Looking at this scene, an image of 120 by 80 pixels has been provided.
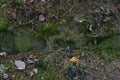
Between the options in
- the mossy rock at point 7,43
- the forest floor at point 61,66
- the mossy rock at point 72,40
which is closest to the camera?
the forest floor at point 61,66

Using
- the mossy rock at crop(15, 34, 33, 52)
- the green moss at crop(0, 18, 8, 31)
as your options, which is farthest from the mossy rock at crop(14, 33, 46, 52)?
the green moss at crop(0, 18, 8, 31)

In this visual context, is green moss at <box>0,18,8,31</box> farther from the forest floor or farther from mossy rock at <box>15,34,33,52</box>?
the forest floor

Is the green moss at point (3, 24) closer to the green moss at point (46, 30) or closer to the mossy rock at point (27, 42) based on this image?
the mossy rock at point (27, 42)

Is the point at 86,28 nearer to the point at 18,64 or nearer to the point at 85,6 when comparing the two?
the point at 85,6

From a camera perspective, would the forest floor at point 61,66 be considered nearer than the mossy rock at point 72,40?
Yes

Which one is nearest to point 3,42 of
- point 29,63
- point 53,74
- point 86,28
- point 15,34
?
point 15,34

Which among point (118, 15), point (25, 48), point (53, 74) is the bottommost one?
point (53, 74)

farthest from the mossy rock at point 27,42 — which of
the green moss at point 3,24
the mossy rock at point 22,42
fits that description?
the green moss at point 3,24

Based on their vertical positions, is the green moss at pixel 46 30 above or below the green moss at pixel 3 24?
below

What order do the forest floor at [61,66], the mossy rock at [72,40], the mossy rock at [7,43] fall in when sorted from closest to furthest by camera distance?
1. the forest floor at [61,66]
2. the mossy rock at [7,43]
3. the mossy rock at [72,40]

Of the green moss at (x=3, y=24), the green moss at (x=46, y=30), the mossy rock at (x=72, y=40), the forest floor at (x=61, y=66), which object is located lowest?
the forest floor at (x=61, y=66)

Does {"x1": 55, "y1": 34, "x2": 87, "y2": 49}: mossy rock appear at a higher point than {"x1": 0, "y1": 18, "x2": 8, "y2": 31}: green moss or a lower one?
lower
